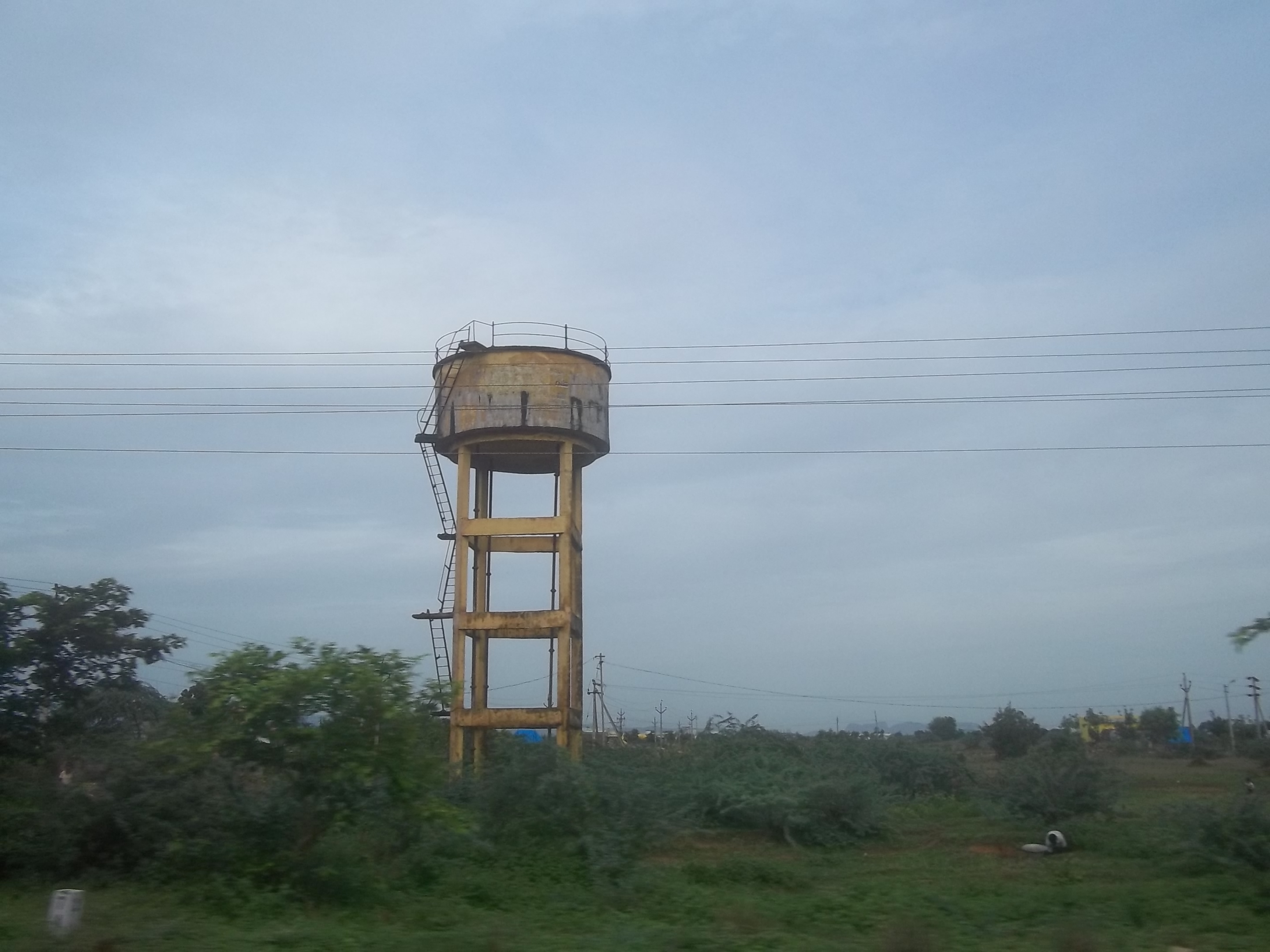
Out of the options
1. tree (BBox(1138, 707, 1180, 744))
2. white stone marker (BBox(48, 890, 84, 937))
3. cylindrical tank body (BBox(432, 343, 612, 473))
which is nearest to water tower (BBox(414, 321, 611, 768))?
cylindrical tank body (BBox(432, 343, 612, 473))

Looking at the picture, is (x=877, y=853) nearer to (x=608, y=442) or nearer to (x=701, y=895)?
(x=701, y=895)

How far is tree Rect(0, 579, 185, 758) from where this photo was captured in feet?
64.1

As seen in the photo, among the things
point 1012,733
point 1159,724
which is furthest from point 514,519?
point 1159,724

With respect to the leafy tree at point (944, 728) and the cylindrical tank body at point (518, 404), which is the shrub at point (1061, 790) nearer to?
the cylindrical tank body at point (518, 404)

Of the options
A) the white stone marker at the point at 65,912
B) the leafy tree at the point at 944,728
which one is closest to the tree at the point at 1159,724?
the leafy tree at the point at 944,728

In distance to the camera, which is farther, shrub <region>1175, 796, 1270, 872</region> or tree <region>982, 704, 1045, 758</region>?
tree <region>982, 704, 1045, 758</region>

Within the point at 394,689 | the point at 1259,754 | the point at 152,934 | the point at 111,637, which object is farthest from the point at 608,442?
the point at 1259,754

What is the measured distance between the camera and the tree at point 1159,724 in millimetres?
63719

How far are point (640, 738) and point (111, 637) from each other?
88.9 feet

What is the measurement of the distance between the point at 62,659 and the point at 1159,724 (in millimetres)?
60806

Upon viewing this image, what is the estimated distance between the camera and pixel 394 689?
575 inches

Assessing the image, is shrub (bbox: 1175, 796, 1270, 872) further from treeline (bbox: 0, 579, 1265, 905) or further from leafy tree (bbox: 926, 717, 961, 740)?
leafy tree (bbox: 926, 717, 961, 740)

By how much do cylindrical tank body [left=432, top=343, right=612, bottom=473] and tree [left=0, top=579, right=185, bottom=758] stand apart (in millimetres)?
8855

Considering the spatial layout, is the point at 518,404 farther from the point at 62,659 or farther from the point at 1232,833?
the point at 1232,833
